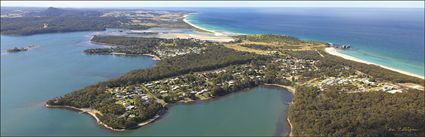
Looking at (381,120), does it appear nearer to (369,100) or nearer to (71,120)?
(369,100)

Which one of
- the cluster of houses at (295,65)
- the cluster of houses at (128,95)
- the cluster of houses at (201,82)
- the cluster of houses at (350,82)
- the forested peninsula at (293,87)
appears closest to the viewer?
the forested peninsula at (293,87)

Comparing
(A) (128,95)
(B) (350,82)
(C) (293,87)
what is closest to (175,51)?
(A) (128,95)

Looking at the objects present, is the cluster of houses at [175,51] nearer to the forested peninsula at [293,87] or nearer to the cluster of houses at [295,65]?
the forested peninsula at [293,87]

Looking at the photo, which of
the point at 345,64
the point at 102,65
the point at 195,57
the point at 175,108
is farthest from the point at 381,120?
the point at 102,65

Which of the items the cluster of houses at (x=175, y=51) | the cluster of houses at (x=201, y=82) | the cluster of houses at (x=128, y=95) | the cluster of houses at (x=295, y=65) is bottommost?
the cluster of houses at (x=128, y=95)

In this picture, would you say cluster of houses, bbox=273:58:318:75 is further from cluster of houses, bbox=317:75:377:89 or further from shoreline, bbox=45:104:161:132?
shoreline, bbox=45:104:161:132

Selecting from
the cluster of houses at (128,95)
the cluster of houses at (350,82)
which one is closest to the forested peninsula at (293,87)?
the cluster of houses at (128,95)

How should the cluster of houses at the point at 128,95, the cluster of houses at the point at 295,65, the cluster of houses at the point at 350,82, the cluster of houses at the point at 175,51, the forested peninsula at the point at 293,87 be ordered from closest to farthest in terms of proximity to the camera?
the forested peninsula at the point at 293,87
the cluster of houses at the point at 128,95
the cluster of houses at the point at 350,82
the cluster of houses at the point at 295,65
the cluster of houses at the point at 175,51

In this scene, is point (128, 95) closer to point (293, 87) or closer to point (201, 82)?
point (201, 82)
